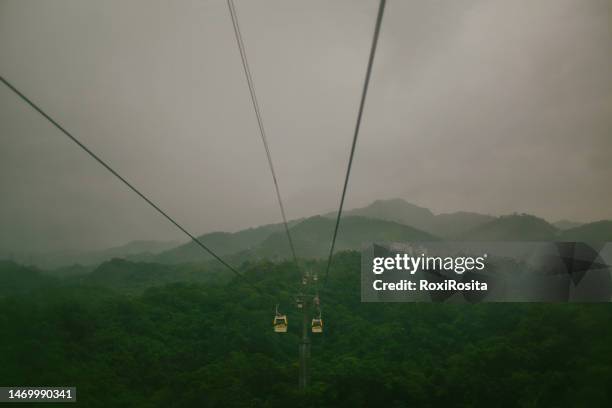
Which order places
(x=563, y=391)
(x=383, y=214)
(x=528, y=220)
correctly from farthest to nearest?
1. (x=383, y=214)
2. (x=528, y=220)
3. (x=563, y=391)

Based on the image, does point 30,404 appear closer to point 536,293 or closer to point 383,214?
point 536,293

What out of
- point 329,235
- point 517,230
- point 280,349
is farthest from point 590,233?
point 280,349

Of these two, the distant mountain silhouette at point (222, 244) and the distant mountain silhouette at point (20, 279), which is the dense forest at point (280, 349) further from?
the distant mountain silhouette at point (222, 244)

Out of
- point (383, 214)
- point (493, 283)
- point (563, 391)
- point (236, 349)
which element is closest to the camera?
point (563, 391)

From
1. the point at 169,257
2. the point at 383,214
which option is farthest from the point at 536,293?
the point at 383,214

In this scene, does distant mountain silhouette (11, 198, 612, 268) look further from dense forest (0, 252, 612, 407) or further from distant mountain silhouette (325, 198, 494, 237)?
dense forest (0, 252, 612, 407)

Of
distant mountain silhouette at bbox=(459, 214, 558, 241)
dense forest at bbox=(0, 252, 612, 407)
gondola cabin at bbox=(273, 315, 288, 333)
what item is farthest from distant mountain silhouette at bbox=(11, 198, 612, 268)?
gondola cabin at bbox=(273, 315, 288, 333)

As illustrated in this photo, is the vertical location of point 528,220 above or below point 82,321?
above

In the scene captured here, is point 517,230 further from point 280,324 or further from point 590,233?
point 280,324

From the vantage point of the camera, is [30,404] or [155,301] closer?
[30,404]
